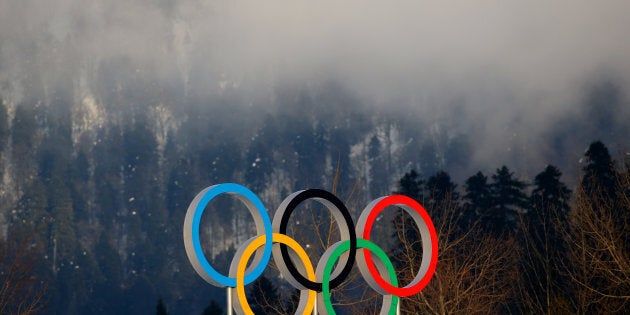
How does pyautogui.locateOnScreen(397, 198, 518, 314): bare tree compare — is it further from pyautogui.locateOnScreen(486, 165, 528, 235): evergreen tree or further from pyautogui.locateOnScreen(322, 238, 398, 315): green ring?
pyautogui.locateOnScreen(486, 165, 528, 235): evergreen tree

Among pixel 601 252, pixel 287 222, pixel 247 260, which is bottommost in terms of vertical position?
pixel 247 260

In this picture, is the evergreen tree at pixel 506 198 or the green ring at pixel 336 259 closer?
the green ring at pixel 336 259

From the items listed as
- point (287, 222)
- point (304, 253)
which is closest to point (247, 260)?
point (287, 222)

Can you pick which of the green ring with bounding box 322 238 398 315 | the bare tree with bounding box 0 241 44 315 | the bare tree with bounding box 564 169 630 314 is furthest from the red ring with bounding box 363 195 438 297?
the bare tree with bounding box 0 241 44 315

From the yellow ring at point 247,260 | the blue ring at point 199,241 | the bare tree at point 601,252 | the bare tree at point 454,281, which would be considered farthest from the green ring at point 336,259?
the bare tree at point 601,252

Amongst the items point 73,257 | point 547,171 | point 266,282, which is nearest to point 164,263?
point 73,257

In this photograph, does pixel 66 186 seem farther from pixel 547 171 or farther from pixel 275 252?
pixel 275 252

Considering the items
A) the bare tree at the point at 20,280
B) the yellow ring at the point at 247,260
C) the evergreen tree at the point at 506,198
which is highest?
the evergreen tree at the point at 506,198

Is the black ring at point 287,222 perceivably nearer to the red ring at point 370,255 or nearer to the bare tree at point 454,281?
the red ring at point 370,255

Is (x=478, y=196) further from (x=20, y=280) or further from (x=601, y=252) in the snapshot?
(x=20, y=280)
